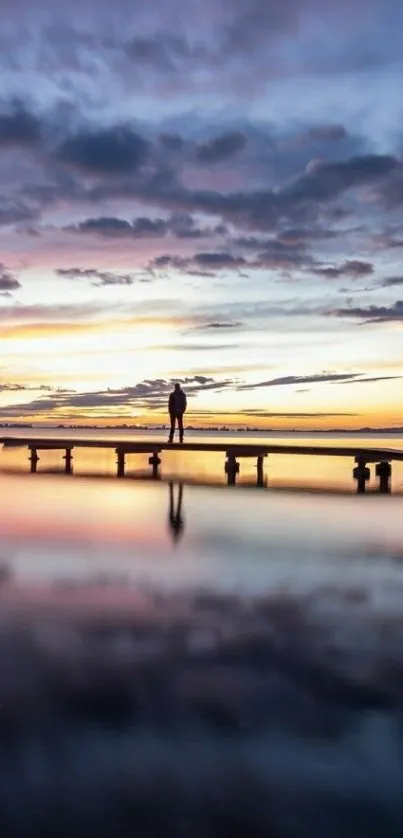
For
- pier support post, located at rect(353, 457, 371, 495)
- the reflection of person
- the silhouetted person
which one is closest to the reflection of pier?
pier support post, located at rect(353, 457, 371, 495)

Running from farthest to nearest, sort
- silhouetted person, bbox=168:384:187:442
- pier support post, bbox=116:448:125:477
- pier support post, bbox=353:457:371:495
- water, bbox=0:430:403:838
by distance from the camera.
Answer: pier support post, bbox=116:448:125:477
pier support post, bbox=353:457:371:495
silhouetted person, bbox=168:384:187:442
water, bbox=0:430:403:838

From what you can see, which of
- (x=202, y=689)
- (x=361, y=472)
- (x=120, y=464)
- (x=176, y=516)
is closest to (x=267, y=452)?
(x=361, y=472)

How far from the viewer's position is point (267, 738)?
553 cm

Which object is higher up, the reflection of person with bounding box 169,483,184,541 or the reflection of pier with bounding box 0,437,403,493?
the reflection of pier with bounding box 0,437,403,493

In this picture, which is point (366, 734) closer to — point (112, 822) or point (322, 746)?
point (322, 746)

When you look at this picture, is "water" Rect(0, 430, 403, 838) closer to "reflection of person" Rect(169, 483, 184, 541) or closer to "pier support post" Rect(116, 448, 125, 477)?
"reflection of person" Rect(169, 483, 184, 541)

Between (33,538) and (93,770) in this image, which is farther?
(33,538)

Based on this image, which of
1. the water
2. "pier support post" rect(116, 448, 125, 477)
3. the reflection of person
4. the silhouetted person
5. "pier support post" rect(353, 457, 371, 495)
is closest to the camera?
the water

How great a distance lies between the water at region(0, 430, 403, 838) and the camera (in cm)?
457

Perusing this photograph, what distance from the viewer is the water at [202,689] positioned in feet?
15.0

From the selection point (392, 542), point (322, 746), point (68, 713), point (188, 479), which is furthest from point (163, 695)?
point (188, 479)

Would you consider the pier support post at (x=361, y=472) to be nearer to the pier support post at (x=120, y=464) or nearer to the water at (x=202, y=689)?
the pier support post at (x=120, y=464)

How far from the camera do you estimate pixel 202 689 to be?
6543 mm

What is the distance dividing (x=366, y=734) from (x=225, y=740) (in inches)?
37.2
